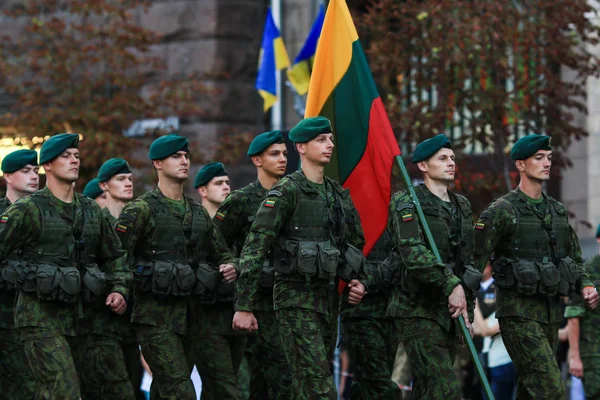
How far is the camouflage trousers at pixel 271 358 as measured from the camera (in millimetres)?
12023

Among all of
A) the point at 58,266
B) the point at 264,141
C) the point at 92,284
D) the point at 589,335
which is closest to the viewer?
the point at 58,266

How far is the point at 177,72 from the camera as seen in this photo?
21.6 metres

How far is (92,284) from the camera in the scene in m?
11.2

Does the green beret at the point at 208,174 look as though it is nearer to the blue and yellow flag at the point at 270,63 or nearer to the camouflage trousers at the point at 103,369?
the camouflage trousers at the point at 103,369

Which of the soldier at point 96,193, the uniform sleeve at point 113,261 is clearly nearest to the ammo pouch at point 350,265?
the uniform sleeve at point 113,261

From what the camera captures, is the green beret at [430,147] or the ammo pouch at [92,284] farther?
the green beret at [430,147]

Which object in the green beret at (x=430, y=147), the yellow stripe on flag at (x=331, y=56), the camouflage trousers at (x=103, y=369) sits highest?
the yellow stripe on flag at (x=331, y=56)

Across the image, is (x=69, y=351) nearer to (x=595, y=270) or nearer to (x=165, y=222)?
(x=165, y=222)

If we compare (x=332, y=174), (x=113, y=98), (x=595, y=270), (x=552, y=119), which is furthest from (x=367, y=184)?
(x=113, y=98)

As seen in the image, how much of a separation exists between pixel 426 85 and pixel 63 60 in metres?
5.49

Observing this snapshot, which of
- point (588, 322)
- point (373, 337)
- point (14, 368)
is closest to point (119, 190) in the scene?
point (14, 368)

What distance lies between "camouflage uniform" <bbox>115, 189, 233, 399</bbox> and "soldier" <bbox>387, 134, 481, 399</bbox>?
1.70m

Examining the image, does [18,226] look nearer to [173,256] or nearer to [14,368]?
[173,256]

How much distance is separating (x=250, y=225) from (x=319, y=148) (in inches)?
75.6
